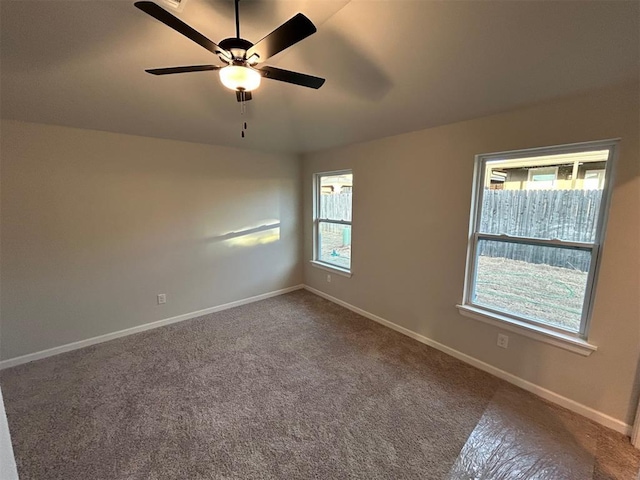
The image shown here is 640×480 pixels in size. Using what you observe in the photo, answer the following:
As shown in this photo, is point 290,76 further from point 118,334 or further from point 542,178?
point 118,334

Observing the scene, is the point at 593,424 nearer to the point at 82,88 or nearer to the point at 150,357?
the point at 150,357

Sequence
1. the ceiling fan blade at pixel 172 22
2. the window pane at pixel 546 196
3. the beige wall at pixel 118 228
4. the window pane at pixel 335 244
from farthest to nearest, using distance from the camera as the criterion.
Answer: the window pane at pixel 335 244
the beige wall at pixel 118 228
the window pane at pixel 546 196
the ceiling fan blade at pixel 172 22

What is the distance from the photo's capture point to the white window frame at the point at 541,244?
1834 mm

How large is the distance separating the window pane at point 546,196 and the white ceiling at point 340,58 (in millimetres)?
494

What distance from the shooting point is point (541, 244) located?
213cm

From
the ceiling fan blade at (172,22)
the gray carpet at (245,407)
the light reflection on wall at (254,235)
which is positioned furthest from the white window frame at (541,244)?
the light reflection on wall at (254,235)

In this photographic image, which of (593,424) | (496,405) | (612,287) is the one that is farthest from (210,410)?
(612,287)

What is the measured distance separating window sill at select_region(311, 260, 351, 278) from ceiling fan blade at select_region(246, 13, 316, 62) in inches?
114

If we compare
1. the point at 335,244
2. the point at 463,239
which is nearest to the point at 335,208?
the point at 335,244

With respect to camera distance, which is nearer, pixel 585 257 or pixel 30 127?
pixel 585 257

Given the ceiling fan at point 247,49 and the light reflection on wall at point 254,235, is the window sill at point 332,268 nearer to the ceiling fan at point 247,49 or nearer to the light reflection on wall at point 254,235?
the light reflection on wall at point 254,235

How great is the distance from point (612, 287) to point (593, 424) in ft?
3.21

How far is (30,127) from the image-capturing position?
243 cm

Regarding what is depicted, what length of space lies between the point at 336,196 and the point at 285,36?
2.86 metres
